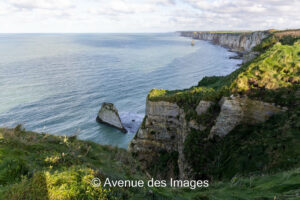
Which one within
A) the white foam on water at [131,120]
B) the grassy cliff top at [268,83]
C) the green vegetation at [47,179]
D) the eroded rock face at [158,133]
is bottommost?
the white foam on water at [131,120]

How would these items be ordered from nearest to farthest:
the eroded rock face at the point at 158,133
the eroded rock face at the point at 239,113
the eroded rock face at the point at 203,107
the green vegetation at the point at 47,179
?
the green vegetation at the point at 47,179 → the eroded rock face at the point at 239,113 → the eroded rock face at the point at 203,107 → the eroded rock face at the point at 158,133

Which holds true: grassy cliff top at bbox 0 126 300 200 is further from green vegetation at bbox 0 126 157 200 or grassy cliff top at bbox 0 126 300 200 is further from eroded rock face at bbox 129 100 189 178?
eroded rock face at bbox 129 100 189 178

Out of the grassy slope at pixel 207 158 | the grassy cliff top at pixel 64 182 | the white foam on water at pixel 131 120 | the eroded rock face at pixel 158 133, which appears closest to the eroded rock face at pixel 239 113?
the grassy slope at pixel 207 158

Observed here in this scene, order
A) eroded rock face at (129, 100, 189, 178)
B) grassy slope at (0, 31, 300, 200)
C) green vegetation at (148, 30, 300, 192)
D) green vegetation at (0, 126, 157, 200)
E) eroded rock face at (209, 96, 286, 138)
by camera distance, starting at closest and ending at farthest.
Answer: green vegetation at (0, 126, 157, 200) < grassy slope at (0, 31, 300, 200) < green vegetation at (148, 30, 300, 192) < eroded rock face at (209, 96, 286, 138) < eroded rock face at (129, 100, 189, 178)

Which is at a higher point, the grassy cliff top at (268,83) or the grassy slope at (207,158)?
the grassy cliff top at (268,83)

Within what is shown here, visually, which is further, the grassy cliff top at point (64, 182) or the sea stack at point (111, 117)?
the sea stack at point (111, 117)

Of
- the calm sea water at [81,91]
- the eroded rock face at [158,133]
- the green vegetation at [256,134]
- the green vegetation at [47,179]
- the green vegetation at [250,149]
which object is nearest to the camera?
the green vegetation at [47,179]

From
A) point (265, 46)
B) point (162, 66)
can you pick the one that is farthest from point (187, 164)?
point (162, 66)

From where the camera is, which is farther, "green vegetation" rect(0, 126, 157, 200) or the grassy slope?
the grassy slope

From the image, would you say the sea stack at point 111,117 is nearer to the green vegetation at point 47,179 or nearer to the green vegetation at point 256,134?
the green vegetation at point 256,134

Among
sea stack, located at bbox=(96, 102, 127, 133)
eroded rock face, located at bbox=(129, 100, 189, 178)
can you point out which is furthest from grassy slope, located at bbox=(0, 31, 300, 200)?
sea stack, located at bbox=(96, 102, 127, 133)
